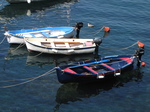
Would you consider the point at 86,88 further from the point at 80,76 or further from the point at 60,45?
the point at 60,45

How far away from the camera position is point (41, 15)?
48.5m

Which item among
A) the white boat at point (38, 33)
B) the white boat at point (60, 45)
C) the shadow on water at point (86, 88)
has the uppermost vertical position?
the white boat at point (38, 33)

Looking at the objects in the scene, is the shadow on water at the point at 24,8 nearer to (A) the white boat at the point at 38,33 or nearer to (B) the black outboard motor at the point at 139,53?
(A) the white boat at the point at 38,33

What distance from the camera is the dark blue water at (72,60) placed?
2781 centimetres

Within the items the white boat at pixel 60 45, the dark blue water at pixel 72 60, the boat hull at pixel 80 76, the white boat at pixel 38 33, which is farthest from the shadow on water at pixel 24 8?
the boat hull at pixel 80 76

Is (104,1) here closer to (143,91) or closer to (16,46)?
(16,46)

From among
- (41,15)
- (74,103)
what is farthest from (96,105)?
(41,15)

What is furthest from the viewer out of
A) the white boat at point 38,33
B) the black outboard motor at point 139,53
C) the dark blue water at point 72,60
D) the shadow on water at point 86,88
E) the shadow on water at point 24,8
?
the shadow on water at point 24,8

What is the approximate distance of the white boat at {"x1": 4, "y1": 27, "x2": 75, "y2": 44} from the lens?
3809cm

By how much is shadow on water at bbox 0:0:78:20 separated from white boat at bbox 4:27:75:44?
9389 mm

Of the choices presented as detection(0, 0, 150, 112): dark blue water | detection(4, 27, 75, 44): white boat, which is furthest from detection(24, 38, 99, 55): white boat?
detection(4, 27, 75, 44): white boat

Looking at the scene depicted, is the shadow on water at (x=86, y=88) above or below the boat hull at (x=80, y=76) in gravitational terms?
below

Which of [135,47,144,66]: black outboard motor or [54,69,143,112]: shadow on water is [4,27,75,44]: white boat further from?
[135,47,144,66]: black outboard motor

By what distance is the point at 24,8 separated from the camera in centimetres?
5141
